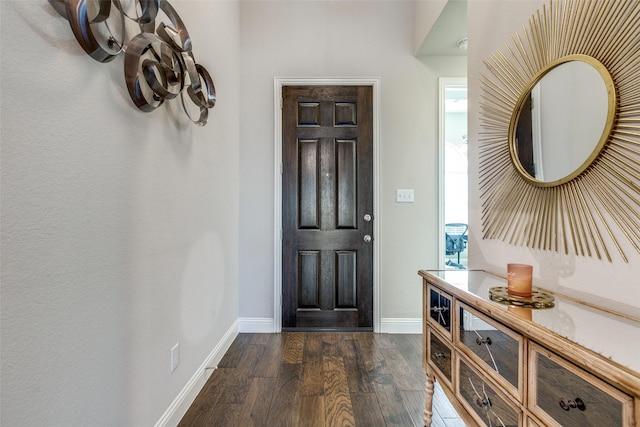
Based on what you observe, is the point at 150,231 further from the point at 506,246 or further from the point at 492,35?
the point at 492,35

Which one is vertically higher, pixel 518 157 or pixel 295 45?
pixel 295 45

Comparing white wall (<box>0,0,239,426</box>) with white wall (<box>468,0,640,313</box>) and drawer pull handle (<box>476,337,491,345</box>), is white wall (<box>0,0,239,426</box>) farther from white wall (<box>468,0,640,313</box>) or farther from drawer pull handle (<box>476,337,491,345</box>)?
white wall (<box>468,0,640,313</box>)

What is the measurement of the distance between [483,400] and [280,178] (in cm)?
218

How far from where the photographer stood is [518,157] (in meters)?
1.28

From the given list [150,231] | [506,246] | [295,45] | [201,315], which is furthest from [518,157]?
[295,45]

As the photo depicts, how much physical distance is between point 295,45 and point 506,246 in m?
2.45

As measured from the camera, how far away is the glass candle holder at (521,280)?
3.27 ft

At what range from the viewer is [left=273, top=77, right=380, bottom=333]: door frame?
2.76 metres

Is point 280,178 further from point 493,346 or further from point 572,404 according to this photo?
point 572,404

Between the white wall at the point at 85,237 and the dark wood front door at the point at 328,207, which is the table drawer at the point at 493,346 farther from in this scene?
the dark wood front door at the point at 328,207

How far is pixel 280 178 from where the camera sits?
2.78m

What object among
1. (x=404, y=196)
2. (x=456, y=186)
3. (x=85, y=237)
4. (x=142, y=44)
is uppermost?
(x=142, y=44)

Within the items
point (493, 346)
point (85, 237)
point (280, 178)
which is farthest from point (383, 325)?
point (85, 237)

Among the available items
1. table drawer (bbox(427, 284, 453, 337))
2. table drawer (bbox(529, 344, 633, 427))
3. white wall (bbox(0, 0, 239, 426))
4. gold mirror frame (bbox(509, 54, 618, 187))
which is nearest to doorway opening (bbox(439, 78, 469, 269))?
table drawer (bbox(427, 284, 453, 337))
